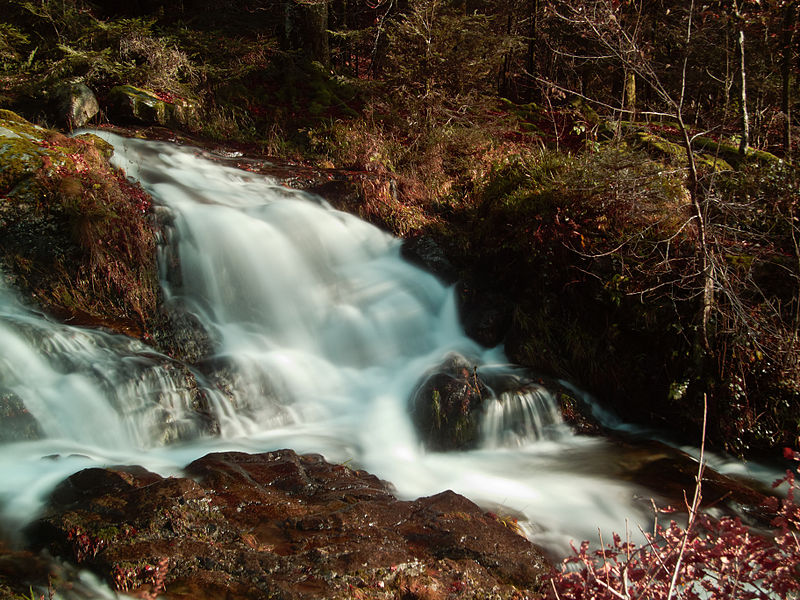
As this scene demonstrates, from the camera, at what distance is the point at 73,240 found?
258 inches

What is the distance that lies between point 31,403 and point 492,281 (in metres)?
5.57

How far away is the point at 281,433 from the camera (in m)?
5.96

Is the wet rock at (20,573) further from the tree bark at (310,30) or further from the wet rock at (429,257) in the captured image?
the tree bark at (310,30)

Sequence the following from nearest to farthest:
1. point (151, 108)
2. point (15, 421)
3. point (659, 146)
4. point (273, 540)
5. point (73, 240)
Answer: point (273, 540), point (15, 421), point (73, 240), point (659, 146), point (151, 108)

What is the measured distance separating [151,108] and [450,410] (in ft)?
27.2

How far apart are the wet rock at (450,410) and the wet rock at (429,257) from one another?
236cm

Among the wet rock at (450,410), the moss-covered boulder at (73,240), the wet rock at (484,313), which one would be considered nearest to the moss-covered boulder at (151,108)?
the moss-covered boulder at (73,240)

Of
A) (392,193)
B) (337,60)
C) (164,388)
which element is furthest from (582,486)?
(337,60)

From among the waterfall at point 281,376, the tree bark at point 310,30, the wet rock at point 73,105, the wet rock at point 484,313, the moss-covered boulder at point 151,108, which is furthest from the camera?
the tree bark at point 310,30

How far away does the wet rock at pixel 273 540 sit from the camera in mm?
2793

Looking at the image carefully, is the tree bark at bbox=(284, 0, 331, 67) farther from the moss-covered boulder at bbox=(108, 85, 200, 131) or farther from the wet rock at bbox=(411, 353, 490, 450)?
the wet rock at bbox=(411, 353, 490, 450)

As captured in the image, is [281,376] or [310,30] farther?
[310,30]

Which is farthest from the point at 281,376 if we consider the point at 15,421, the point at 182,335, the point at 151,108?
the point at 151,108

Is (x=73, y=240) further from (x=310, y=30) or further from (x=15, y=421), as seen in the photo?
(x=310, y=30)
